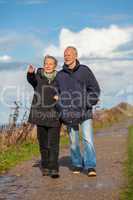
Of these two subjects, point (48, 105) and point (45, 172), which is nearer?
point (48, 105)

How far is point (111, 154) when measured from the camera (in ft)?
48.3

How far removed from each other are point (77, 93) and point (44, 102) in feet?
1.97

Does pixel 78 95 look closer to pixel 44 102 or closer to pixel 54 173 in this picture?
pixel 44 102

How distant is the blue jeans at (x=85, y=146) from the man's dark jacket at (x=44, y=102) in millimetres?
462

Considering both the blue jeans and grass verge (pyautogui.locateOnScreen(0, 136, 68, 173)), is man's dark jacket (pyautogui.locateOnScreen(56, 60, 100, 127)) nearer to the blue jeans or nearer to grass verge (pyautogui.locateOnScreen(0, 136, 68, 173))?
the blue jeans

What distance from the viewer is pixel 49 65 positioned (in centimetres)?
1085

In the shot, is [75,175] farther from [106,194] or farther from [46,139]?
[106,194]

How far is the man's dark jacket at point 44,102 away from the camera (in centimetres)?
1086

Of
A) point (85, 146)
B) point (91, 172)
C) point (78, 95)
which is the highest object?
point (78, 95)

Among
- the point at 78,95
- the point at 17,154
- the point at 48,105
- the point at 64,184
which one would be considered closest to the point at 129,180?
the point at 64,184

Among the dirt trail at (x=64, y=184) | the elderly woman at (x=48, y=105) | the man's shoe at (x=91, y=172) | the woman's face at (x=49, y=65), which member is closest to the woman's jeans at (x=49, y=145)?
the elderly woman at (x=48, y=105)

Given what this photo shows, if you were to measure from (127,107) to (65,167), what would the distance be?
Result: 33.7 meters

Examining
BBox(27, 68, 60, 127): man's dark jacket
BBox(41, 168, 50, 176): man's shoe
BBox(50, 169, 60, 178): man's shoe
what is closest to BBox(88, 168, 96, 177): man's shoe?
BBox(50, 169, 60, 178): man's shoe

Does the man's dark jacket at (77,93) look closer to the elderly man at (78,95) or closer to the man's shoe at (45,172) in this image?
the elderly man at (78,95)
